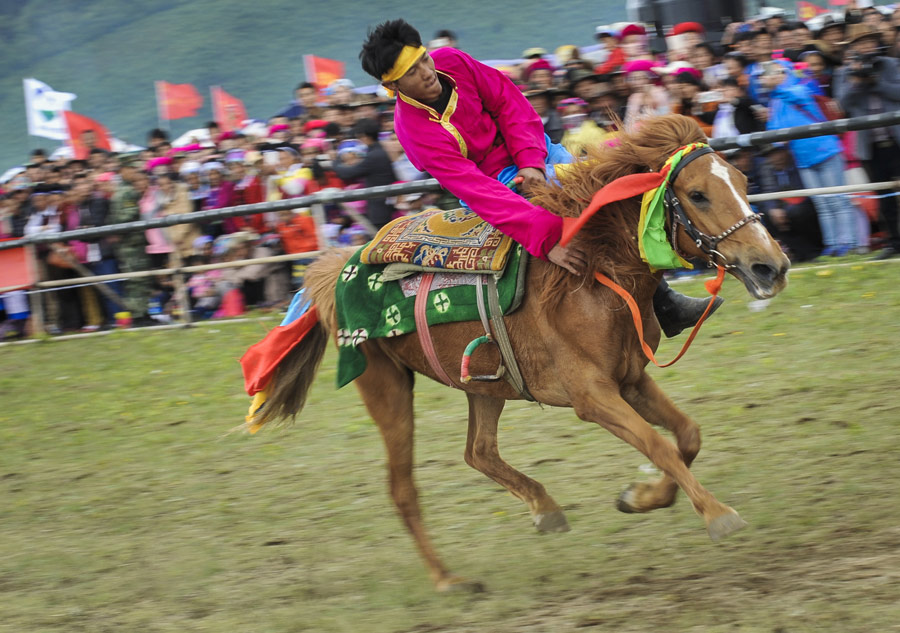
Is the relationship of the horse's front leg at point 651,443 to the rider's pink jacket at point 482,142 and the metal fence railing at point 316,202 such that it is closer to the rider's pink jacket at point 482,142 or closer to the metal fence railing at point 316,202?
the rider's pink jacket at point 482,142

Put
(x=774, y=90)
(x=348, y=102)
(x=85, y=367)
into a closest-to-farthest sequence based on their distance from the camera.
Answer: (x=774, y=90), (x=85, y=367), (x=348, y=102)

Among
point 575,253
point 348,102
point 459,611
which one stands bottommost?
point 459,611

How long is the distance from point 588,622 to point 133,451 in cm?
454

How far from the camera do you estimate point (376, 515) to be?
6023 millimetres

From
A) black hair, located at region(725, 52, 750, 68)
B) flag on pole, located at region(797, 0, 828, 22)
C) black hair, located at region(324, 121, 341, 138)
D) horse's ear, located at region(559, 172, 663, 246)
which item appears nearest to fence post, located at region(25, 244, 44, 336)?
black hair, located at region(324, 121, 341, 138)

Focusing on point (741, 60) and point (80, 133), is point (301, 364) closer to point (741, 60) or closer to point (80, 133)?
point (741, 60)

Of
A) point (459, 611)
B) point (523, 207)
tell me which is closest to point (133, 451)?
point (459, 611)

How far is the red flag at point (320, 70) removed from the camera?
1602cm

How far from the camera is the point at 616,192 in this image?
14.2ft

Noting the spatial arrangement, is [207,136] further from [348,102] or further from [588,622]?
[588,622]

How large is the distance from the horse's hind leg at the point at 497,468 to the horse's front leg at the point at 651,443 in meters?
0.80

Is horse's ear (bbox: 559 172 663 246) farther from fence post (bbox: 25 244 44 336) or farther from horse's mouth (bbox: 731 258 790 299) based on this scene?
fence post (bbox: 25 244 44 336)

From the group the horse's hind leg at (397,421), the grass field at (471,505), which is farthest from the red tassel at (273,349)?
the grass field at (471,505)

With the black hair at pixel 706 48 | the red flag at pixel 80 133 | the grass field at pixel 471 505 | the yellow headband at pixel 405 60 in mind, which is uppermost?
the red flag at pixel 80 133
